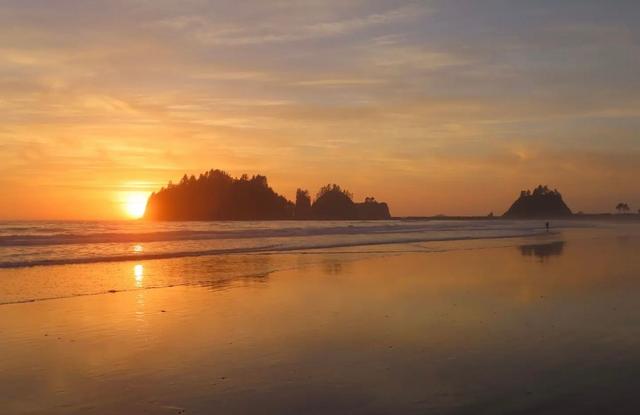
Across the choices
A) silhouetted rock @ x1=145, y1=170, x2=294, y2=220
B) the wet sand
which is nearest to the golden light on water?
the wet sand

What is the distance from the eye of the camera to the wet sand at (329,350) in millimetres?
6613

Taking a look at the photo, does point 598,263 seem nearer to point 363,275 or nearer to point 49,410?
point 363,275

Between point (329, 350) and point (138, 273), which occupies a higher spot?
point (138, 273)

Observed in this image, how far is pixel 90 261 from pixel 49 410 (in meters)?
21.5

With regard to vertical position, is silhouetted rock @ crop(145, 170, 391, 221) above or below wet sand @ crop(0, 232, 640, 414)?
above

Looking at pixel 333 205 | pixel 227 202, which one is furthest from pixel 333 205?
pixel 227 202

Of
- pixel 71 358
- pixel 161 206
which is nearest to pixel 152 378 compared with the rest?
pixel 71 358

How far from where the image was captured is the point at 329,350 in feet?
29.5

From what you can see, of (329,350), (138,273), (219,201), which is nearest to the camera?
(329,350)

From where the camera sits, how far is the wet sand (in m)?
6.61

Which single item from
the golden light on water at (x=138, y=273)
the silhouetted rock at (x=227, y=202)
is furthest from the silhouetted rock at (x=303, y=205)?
the golden light on water at (x=138, y=273)

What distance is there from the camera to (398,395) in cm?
675

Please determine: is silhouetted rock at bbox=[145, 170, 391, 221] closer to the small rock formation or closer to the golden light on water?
the small rock formation

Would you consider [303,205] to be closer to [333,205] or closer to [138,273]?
[333,205]
